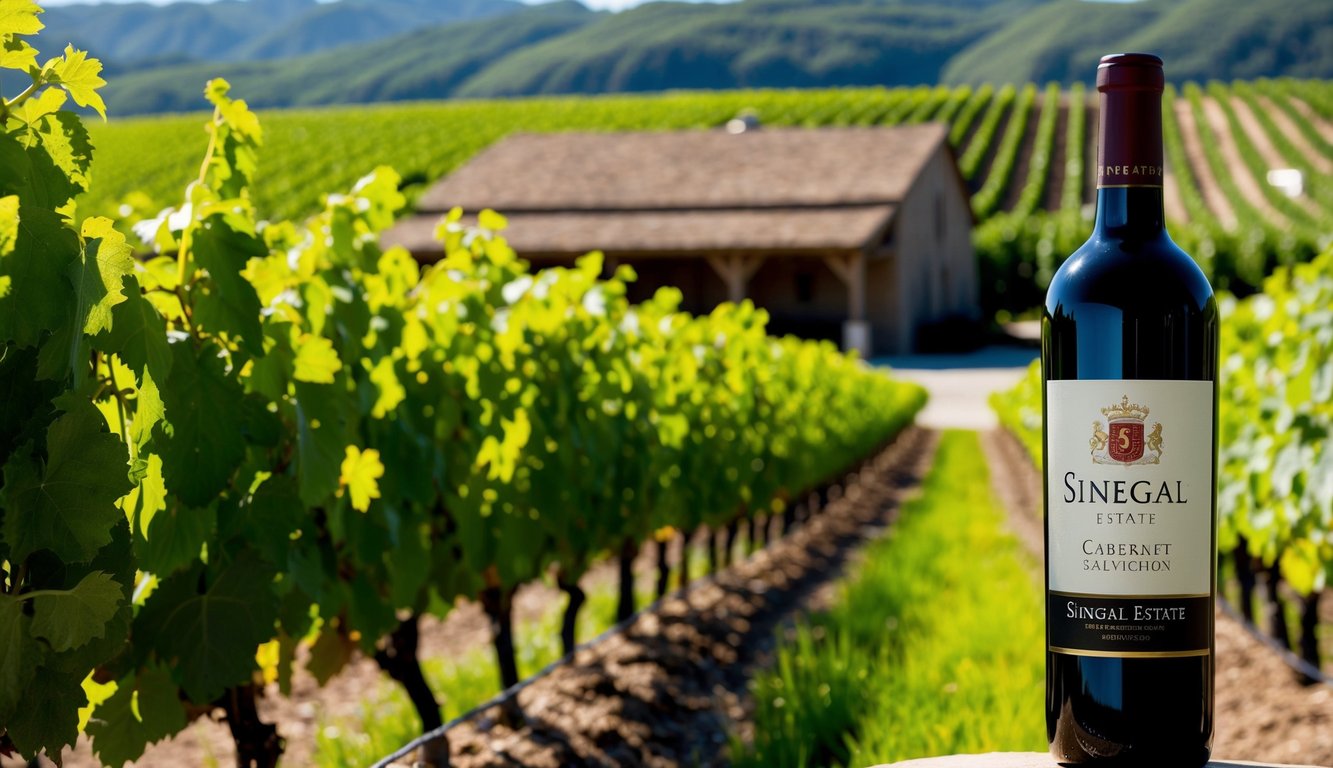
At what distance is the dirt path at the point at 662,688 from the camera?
3.98m

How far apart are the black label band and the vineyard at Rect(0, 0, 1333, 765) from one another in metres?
1.20

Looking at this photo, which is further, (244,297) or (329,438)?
(329,438)

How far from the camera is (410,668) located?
385 cm

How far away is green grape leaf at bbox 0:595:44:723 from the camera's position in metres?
1.61

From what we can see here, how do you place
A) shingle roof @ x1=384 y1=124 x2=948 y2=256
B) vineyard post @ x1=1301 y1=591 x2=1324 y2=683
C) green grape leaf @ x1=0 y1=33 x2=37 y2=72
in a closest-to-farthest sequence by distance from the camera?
green grape leaf @ x1=0 y1=33 x2=37 y2=72 → vineyard post @ x1=1301 y1=591 x2=1324 y2=683 → shingle roof @ x1=384 y1=124 x2=948 y2=256

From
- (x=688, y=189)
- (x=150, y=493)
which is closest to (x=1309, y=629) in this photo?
(x=150, y=493)

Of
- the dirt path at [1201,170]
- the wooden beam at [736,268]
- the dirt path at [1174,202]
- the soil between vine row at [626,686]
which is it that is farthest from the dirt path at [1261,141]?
the soil between vine row at [626,686]

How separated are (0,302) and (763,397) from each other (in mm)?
6021

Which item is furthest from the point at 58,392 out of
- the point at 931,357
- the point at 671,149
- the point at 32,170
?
the point at 671,149

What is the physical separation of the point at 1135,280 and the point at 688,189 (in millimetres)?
31426

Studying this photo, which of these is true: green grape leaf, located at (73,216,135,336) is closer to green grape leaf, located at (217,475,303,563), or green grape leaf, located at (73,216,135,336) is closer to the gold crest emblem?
green grape leaf, located at (217,475,303,563)

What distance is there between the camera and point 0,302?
162 centimetres

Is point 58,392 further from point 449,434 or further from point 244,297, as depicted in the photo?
point 449,434

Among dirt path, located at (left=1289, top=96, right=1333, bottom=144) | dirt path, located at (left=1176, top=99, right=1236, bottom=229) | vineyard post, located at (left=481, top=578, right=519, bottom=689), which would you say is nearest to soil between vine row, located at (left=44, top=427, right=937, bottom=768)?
vineyard post, located at (left=481, top=578, right=519, bottom=689)
